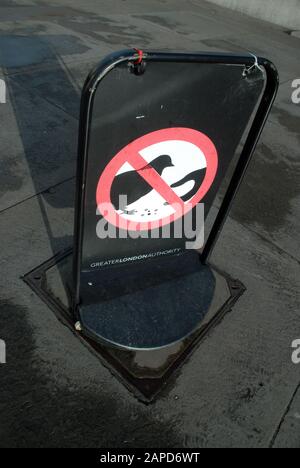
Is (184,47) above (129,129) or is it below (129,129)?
below

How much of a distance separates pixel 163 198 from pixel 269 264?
55.2 inches

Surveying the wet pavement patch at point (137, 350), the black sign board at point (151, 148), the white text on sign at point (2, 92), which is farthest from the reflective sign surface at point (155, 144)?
the white text on sign at point (2, 92)

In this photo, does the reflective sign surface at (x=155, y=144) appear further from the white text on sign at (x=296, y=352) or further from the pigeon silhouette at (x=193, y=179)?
the white text on sign at (x=296, y=352)

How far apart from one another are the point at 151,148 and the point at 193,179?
388 mm

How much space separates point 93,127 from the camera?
1383mm

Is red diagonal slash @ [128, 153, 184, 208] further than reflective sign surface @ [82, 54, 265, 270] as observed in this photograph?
Yes


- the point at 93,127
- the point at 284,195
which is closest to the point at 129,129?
the point at 93,127

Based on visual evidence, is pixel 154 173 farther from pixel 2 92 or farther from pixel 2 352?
pixel 2 92

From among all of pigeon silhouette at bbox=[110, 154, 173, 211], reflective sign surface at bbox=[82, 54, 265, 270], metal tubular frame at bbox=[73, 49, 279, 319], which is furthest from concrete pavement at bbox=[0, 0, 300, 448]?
pigeon silhouette at bbox=[110, 154, 173, 211]

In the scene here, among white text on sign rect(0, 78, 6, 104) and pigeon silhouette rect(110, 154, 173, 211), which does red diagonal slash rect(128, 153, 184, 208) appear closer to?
pigeon silhouette rect(110, 154, 173, 211)

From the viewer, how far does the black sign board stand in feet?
4.45

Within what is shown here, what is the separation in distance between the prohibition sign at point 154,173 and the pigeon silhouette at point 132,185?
16 mm

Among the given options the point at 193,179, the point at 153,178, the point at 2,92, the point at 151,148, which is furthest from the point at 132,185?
the point at 2,92
